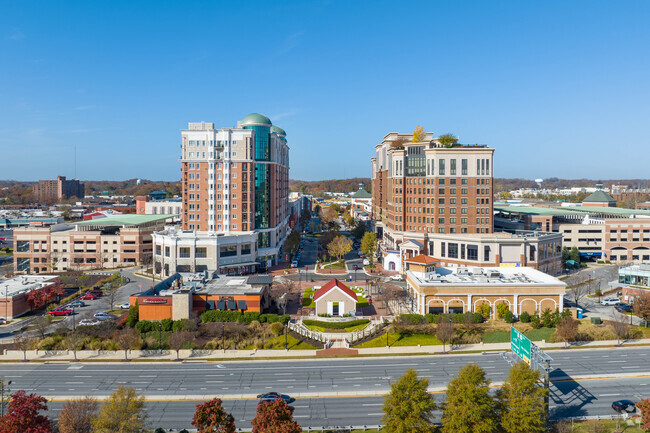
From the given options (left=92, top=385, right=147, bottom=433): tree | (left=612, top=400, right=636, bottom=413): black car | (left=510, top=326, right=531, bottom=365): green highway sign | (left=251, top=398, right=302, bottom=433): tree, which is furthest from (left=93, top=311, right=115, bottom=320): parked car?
(left=612, top=400, right=636, bottom=413): black car

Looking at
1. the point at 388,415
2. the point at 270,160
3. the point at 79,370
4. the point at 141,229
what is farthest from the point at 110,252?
the point at 388,415

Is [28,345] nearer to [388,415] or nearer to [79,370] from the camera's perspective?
[79,370]

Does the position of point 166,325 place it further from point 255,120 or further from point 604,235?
point 604,235

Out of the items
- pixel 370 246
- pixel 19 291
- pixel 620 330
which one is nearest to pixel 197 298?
pixel 19 291

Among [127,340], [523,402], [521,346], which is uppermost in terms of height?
[521,346]

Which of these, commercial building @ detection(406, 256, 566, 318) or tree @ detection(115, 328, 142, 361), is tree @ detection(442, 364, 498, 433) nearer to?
commercial building @ detection(406, 256, 566, 318)

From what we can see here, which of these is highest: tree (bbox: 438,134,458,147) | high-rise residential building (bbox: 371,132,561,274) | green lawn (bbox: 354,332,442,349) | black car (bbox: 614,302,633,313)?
tree (bbox: 438,134,458,147)

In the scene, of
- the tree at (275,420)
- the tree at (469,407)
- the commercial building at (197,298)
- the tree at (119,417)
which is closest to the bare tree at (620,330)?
the tree at (469,407)
